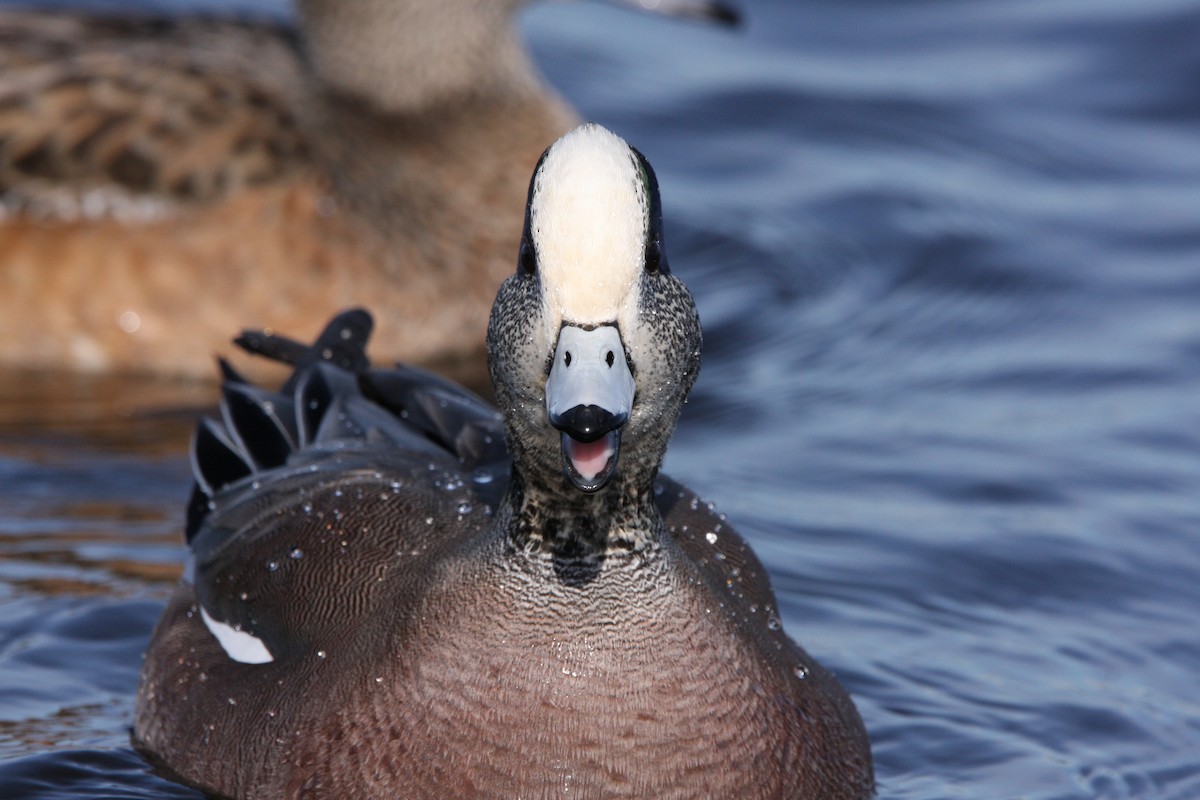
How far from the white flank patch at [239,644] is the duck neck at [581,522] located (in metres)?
0.86

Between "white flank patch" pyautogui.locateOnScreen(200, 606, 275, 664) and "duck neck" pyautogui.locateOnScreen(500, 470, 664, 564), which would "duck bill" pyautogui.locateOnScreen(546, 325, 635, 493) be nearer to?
"duck neck" pyautogui.locateOnScreen(500, 470, 664, 564)

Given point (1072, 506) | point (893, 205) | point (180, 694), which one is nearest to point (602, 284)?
point (180, 694)

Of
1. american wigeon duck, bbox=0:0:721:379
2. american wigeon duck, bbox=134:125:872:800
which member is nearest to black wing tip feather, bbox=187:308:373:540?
american wigeon duck, bbox=134:125:872:800

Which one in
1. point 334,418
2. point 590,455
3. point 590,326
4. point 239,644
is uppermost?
point 334,418

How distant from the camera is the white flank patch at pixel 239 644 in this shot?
16.1 feet

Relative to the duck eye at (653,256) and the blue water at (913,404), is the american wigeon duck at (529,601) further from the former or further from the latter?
the blue water at (913,404)

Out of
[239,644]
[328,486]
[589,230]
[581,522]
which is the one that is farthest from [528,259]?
[239,644]

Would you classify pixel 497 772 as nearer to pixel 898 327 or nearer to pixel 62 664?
pixel 62 664

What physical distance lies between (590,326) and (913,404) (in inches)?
161

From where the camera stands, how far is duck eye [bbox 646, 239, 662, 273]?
4.11 metres

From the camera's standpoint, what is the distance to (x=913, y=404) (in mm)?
7812

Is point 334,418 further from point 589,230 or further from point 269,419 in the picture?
point 589,230

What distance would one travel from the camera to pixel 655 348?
4.06m

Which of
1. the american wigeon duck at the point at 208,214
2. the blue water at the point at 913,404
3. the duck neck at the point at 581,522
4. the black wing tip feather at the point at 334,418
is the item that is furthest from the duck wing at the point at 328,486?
the american wigeon duck at the point at 208,214
